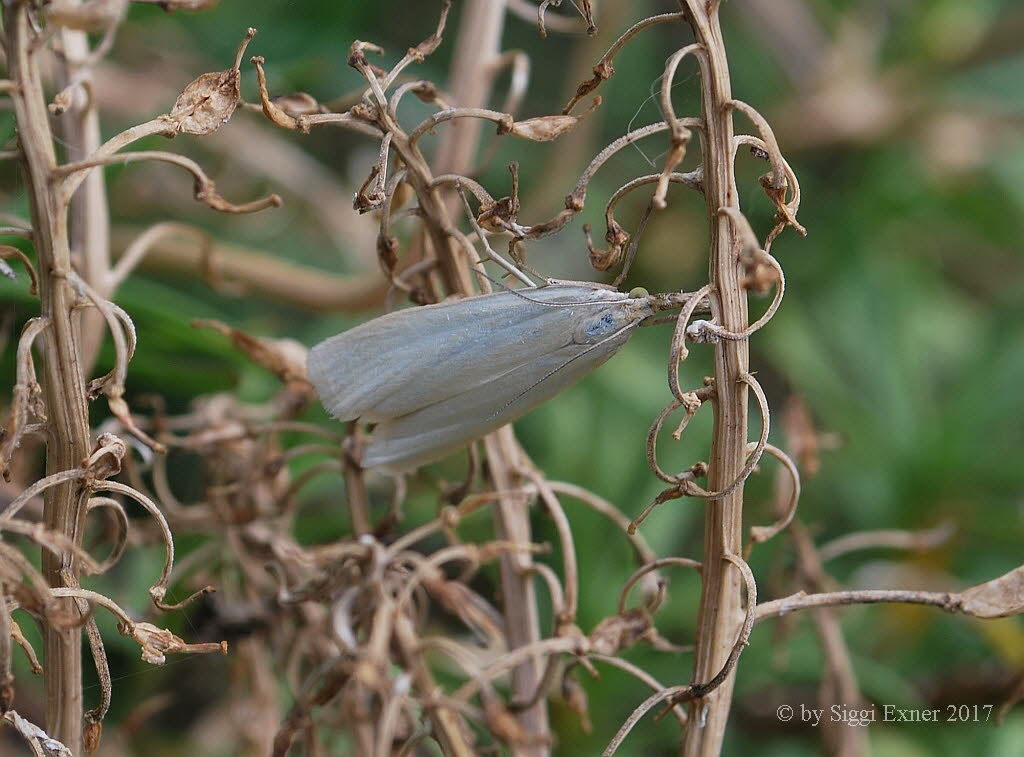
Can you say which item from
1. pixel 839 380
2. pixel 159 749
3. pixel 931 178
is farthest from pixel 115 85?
pixel 931 178

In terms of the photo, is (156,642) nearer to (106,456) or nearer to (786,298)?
(106,456)

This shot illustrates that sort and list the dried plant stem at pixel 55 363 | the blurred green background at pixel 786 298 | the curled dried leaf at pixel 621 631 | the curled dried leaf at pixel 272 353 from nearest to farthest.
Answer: the dried plant stem at pixel 55 363, the curled dried leaf at pixel 621 631, the curled dried leaf at pixel 272 353, the blurred green background at pixel 786 298

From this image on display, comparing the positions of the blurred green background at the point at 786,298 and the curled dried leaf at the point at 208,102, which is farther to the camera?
the blurred green background at the point at 786,298

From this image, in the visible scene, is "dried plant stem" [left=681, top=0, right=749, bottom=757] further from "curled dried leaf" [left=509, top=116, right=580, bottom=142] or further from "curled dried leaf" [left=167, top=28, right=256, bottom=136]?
"curled dried leaf" [left=167, top=28, right=256, bottom=136]

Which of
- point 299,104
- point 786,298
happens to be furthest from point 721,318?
point 786,298

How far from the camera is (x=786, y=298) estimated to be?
202 cm

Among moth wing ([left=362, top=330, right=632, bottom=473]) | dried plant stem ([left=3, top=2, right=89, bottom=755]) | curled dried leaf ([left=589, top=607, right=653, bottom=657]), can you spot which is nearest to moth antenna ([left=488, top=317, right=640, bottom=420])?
moth wing ([left=362, top=330, right=632, bottom=473])

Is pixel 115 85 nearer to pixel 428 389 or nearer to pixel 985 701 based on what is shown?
pixel 428 389

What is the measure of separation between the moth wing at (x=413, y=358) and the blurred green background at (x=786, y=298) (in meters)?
0.20

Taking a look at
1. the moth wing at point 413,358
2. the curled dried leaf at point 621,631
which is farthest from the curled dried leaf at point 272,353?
the curled dried leaf at point 621,631

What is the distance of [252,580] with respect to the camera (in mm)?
827

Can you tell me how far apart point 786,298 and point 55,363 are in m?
1.74

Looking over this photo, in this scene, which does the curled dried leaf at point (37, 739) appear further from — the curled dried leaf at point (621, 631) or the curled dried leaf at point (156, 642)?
the curled dried leaf at point (621, 631)

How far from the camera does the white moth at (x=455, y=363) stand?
648mm
